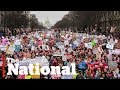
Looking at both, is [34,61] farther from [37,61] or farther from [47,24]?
[47,24]

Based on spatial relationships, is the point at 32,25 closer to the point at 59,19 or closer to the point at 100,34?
the point at 59,19

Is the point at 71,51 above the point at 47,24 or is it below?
below

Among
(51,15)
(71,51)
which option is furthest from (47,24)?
(71,51)

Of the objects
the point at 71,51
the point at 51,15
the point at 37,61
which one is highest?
the point at 51,15

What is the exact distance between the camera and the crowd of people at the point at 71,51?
424 inches

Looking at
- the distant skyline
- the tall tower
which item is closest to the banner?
the tall tower

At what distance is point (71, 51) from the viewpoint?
10.8 metres

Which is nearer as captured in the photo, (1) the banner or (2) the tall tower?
(1) the banner

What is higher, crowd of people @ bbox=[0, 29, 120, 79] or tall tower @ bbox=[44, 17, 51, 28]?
tall tower @ bbox=[44, 17, 51, 28]

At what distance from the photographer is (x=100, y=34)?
1109cm

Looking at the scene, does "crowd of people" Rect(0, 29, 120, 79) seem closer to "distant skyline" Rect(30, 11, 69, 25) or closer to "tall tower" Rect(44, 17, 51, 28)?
"tall tower" Rect(44, 17, 51, 28)

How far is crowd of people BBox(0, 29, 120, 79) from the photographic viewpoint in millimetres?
10766
